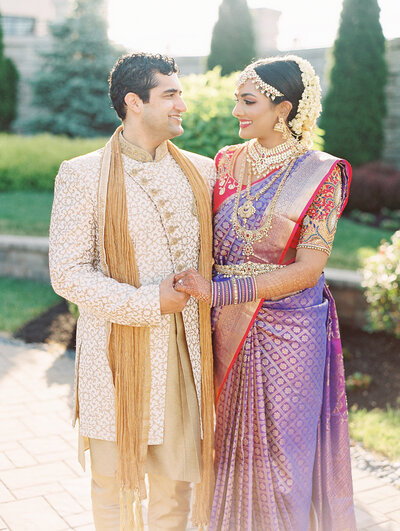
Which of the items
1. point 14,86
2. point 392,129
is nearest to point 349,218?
point 392,129

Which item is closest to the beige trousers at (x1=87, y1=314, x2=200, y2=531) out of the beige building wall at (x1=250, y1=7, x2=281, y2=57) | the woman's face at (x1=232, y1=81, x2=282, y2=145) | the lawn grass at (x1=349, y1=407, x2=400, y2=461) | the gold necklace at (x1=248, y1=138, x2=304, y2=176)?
the gold necklace at (x1=248, y1=138, x2=304, y2=176)

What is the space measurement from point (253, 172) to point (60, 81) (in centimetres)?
1563

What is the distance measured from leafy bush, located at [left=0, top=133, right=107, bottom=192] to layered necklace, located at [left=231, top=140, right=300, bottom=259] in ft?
32.6

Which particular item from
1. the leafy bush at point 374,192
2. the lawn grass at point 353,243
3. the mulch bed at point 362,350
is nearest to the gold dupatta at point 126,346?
the mulch bed at point 362,350

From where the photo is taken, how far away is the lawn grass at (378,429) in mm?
3873

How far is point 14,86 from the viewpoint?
17.6 metres

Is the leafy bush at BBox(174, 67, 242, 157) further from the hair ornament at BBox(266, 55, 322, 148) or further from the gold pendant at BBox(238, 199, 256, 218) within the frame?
the gold pendant at BBox(238, 199, 256, 218)

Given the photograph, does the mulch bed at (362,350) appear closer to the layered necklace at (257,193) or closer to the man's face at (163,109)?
the layered necklace at (257,193)

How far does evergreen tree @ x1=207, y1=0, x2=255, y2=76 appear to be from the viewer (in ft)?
48.7

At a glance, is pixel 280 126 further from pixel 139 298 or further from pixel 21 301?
pixel 21 301

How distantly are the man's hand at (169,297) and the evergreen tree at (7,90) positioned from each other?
16.4m

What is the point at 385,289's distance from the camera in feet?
16.1

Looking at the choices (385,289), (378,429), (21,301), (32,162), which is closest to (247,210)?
(378,429)

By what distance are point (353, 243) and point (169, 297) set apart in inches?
264
